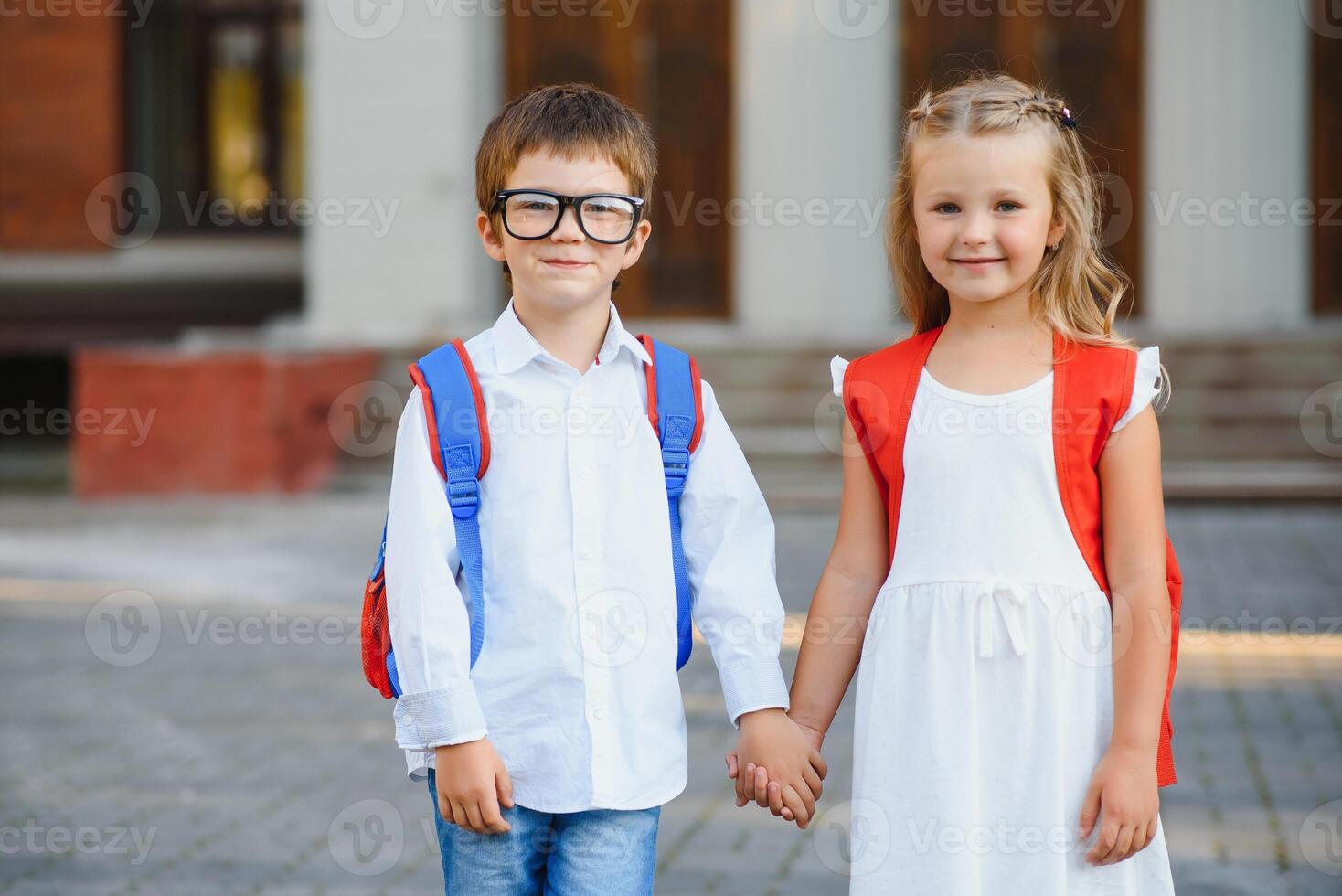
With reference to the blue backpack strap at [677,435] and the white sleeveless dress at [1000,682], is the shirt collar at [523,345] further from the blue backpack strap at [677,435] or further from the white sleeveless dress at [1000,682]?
the white sleeveless dress at [1000,682]

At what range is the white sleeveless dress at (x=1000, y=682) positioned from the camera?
224cm

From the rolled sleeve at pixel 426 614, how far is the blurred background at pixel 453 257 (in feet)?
14.9

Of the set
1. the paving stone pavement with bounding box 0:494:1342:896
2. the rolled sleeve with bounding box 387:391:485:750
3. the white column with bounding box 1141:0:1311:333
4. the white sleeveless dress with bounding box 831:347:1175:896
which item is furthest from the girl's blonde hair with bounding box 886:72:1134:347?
the white column with bounding box 1141:0:1311:333

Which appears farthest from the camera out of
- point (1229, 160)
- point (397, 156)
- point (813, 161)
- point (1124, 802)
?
point (397, 156)

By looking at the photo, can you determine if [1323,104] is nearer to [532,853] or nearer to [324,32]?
[324,32]

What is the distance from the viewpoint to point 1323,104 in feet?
41.7

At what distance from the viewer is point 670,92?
13.3 m

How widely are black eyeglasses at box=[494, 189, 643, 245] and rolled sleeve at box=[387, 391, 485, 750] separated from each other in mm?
319

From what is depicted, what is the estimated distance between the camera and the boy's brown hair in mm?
2340

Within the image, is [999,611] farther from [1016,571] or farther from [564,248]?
[564,248]

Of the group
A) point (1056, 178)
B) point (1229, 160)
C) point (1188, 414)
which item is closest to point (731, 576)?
point (1056, 178)

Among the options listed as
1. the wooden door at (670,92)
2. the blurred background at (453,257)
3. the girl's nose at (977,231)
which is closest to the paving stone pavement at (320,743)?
the blurred background at (453,257)

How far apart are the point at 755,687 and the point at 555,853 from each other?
1.25ft

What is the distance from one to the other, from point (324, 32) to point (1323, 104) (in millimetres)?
8021
